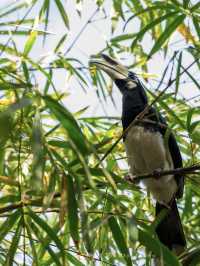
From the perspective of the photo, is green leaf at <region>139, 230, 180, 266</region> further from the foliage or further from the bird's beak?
A: the bird's beak

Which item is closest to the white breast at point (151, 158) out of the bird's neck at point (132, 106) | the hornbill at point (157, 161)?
the hornbill at point (157, 161)

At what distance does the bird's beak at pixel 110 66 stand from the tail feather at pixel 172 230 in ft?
2.20

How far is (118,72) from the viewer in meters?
3.05

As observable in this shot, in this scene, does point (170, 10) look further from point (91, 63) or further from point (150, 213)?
point (150, 213)

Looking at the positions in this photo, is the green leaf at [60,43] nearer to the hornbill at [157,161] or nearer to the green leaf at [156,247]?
the hornbill at [157,161]

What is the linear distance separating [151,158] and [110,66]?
49cm

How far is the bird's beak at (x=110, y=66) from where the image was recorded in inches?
104

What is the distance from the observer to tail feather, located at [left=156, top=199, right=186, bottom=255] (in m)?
2.66

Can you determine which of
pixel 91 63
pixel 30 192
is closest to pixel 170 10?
pixel 91 63

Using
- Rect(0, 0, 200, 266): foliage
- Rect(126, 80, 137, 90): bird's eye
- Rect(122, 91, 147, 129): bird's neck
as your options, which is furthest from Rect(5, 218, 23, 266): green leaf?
Rect(126, 80, 137, 90): bird's eye

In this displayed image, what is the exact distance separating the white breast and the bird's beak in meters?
0.32

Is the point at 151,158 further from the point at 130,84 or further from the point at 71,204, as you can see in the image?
the point at 71,204

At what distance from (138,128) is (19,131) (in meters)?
1.09

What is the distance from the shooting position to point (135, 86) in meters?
3.13
